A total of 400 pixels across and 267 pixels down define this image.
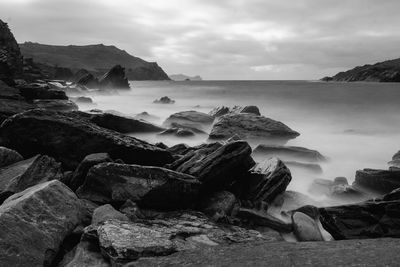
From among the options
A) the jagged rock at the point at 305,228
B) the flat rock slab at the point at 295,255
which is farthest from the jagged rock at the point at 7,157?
the jagged rock at the point at 305,228

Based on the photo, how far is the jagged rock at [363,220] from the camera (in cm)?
865

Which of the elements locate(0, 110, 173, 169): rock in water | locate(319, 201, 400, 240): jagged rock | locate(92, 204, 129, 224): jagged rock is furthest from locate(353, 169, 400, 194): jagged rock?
locate(92, 204, 129, 224): jagged rock

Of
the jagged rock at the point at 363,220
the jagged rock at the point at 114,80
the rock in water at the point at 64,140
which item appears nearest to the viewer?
the jagged rock at the point at 363,220

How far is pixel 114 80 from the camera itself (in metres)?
104

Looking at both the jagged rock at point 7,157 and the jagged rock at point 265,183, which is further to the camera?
the jagged rock at point 265,183

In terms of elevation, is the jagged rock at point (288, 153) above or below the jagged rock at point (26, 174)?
below

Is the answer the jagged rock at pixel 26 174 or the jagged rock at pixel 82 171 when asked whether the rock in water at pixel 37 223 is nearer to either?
the jagged rock at pixel 26 174

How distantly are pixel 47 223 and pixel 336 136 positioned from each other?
81.5ft

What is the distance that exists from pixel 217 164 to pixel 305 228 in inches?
110

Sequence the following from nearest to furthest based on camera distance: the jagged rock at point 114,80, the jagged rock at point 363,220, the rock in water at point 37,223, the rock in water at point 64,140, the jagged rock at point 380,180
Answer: the rock in water at point 37,223 → the jagged rock at point 363,220 → the rock in water at point 64,140 → the jagged rock at point 380,180 → the jagged rock at point 114,80

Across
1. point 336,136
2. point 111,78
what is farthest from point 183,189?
point 111,78

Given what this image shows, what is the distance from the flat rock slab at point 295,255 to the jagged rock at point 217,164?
3462mm

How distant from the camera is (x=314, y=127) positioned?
3403cm

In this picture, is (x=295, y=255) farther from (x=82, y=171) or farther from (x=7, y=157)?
(x=7, y=157)
